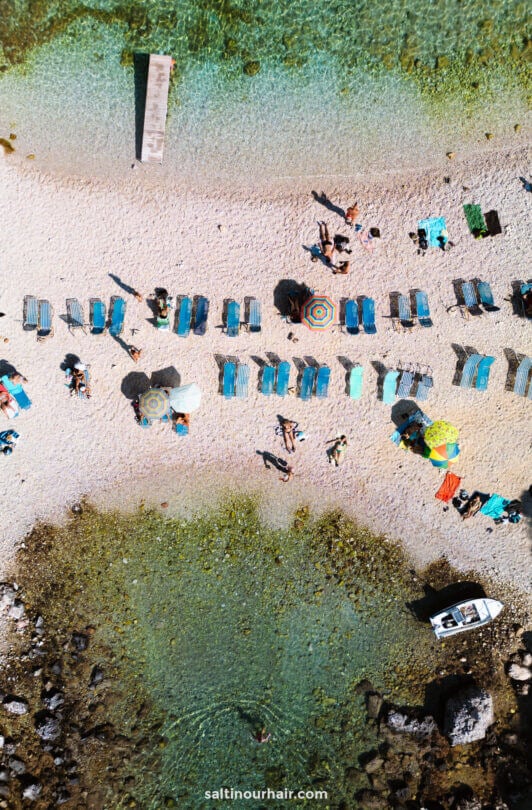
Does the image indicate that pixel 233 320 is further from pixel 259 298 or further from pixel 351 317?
pixel 351 317

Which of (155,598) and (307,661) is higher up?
(155,598)

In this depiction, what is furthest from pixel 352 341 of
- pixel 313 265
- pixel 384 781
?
pixel 384 781

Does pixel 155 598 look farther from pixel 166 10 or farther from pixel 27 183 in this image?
pixel 166 10

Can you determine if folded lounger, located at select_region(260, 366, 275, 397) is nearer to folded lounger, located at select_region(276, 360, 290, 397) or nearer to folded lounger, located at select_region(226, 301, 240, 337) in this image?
folded lounger, located at select_region(276, 360, 290, 397)

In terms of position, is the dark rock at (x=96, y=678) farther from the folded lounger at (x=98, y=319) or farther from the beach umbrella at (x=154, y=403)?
the folded lounger at (x=98, y=319)

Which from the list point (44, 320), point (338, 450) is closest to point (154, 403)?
point (44, 320)

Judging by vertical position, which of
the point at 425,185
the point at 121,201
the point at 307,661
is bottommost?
the point at 307,661
